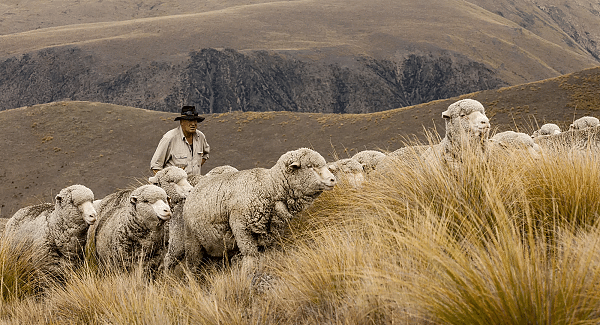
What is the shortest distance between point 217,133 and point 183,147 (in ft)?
114

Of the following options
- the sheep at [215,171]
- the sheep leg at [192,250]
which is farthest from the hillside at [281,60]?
the sheep leg at [192,250]

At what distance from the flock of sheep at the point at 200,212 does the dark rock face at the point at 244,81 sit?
279ft

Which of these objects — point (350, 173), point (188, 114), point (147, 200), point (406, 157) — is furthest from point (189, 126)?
point (406, 157)

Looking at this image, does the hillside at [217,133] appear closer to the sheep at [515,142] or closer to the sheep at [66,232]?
the sheep at [515,142]

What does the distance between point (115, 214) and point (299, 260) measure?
10.2ft

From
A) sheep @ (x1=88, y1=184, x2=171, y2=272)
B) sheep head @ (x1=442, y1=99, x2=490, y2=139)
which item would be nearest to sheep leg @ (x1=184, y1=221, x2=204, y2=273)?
sheep @ (x1=88, y1=184, x2=171, y2=272)

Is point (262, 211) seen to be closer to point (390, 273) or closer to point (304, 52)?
point (390, 273)

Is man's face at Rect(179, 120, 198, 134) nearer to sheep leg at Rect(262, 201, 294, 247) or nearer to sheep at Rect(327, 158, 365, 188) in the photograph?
sheep at Rect(327, 158, 365, 188)

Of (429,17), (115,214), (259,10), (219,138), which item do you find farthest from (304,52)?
(115,214)

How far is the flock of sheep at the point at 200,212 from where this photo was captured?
17.2 ft

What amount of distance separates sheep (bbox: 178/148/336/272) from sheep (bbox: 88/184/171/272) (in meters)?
0.46

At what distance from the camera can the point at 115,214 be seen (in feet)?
21.3

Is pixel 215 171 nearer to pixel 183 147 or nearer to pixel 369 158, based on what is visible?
pixel 183 147

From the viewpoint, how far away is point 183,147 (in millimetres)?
8156
